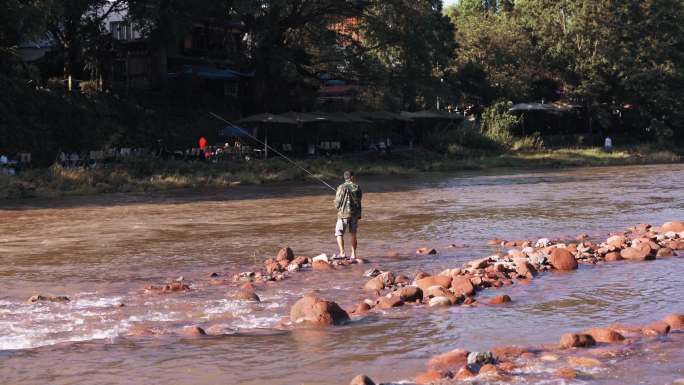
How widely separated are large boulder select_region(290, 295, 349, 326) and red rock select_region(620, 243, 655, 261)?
21.0ft

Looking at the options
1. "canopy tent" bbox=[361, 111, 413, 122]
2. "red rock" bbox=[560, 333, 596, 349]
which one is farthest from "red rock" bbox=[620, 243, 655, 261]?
"canopy tent" bbox=[361, 111, 413, 122]

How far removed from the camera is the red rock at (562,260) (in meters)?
14.5

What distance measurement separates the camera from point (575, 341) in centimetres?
949

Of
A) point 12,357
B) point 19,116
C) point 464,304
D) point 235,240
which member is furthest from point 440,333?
point 19,116

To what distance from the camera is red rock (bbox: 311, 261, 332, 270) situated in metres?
15.3

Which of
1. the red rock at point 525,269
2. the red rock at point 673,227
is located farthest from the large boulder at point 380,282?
the red rock at point 673,227

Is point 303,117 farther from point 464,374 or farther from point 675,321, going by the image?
point 464,374

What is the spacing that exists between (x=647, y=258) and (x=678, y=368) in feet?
22.6

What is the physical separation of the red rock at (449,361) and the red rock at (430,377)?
1.23 feet

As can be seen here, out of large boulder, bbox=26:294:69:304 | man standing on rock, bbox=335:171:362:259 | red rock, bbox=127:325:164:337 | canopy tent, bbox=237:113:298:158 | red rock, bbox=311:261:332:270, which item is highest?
canopy tent, bbox=237:113:298:158

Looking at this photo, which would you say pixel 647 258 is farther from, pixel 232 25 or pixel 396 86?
pixel 232 25

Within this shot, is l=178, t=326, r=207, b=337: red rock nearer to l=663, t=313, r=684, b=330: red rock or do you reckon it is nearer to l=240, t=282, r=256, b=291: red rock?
l=240, t=282, r=256, b=291: red rock

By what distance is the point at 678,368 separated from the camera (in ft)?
28.4

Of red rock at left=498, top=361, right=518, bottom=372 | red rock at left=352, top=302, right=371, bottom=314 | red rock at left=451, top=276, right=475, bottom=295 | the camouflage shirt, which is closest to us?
red rock at left=498, top=361, right=518, bottom=372
